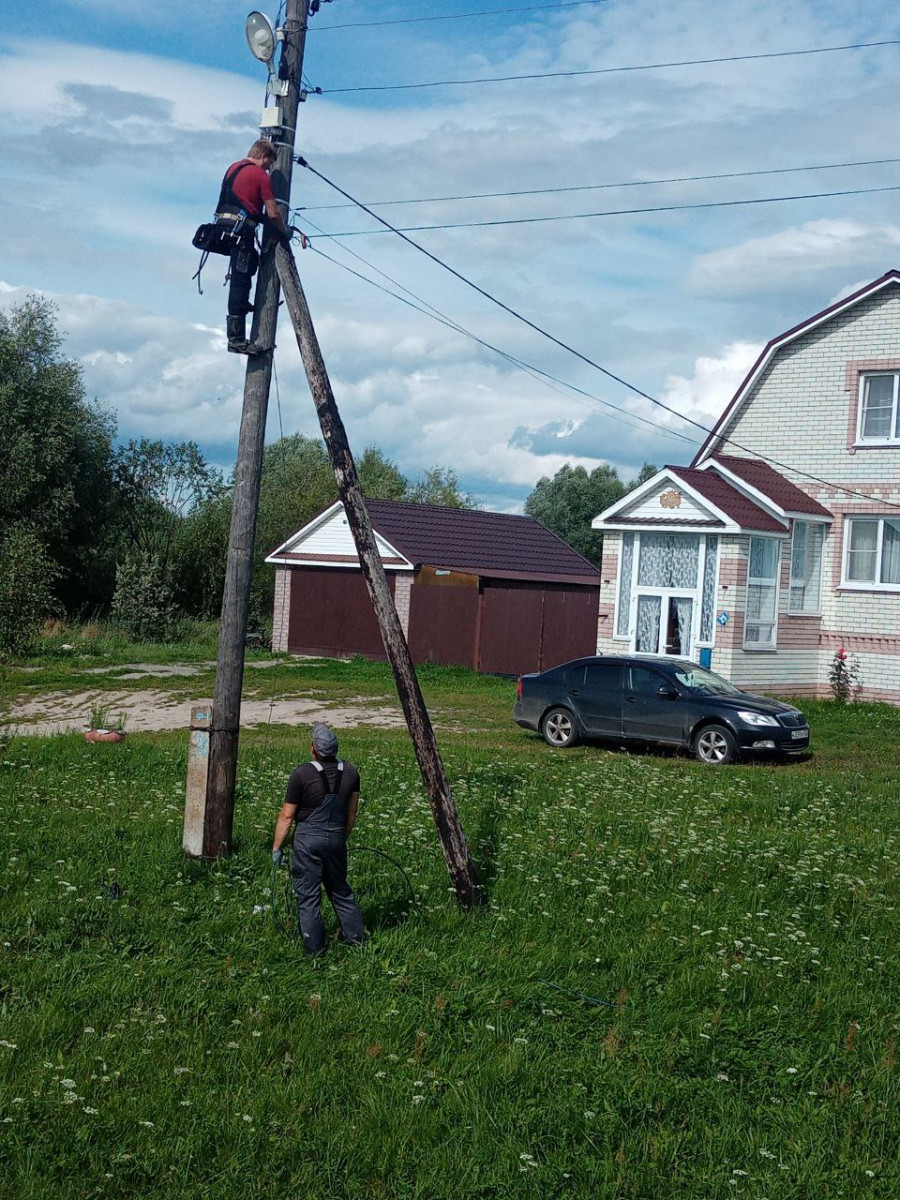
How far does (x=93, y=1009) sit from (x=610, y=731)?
512 inches

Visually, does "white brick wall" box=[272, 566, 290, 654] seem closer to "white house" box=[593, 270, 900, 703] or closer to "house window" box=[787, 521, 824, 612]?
"white house" box=[593, 270, 900, 703]

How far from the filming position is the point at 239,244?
31.4 ft

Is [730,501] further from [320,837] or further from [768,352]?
[320,837]

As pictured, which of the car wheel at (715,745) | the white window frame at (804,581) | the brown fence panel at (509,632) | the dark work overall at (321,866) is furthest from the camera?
the brown fence panel at (509,632)

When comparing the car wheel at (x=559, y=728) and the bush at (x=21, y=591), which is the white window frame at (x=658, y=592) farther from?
the bush at (x=21, y=591)

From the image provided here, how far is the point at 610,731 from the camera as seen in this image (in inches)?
747

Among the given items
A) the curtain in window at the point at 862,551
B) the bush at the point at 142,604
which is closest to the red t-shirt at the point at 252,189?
the curtain in window at the point at 862,551

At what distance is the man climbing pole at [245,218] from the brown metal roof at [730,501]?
16297mm

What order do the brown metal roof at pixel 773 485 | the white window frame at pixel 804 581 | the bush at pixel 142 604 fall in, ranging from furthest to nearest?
the bush at pixel 142 604, the white window frame at pixel 804 581, the brown metal roof at pixel 773 485

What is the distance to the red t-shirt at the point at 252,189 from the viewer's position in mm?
9461

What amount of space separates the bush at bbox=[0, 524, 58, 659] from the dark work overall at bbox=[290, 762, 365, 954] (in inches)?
915

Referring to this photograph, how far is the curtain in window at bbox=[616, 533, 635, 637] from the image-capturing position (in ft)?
86.6

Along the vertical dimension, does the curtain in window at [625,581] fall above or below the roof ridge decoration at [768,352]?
below

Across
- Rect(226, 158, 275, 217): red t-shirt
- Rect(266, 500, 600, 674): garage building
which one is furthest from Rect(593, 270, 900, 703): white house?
Rect(226, 158, 275, 217): red t-shirt
